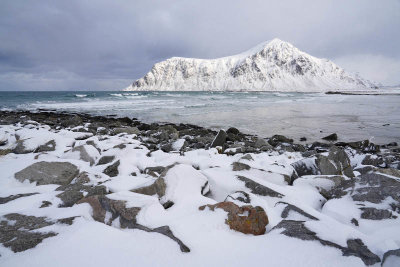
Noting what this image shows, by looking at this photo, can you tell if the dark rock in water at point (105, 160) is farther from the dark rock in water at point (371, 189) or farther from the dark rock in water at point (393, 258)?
the dark rock in water at point (393, 258)

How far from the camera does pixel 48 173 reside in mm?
3434

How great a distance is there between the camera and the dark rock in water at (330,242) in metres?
1.58

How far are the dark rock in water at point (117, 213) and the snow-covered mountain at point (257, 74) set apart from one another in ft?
454

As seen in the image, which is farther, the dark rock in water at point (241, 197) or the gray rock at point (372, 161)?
the gray rock at point (372, 161)

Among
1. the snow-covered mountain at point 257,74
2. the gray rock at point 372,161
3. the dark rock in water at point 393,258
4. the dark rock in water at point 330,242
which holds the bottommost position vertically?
the gray rock at point 372,161

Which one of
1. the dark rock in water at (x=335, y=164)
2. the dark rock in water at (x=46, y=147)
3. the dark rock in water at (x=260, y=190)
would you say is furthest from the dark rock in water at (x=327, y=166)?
the dark rock in water at (x=46, y=147)

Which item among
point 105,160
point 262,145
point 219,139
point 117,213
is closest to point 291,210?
point 117,213

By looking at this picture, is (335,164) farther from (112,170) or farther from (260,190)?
(112,170)

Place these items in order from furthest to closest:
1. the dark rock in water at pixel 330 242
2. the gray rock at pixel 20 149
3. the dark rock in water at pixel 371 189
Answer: the gray rock at pixel 20 149
the dark rock in water at pixel 371 189
the dark rock in water at pixel 330 242

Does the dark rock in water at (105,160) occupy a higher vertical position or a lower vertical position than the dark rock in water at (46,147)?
lower

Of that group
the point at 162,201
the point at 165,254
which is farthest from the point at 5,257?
the point at 162,201

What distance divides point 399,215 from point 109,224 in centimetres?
320

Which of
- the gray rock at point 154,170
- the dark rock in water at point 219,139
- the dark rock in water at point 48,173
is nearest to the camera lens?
the dark rock in water at point 48,173

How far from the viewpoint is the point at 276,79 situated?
458ft
